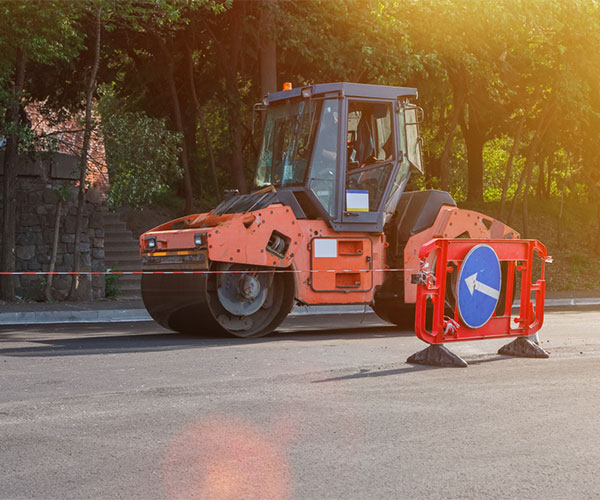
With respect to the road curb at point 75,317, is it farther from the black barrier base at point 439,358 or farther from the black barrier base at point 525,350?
the black barrier base at point 439,358

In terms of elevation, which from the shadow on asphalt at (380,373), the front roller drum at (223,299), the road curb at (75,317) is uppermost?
the front roller drum at (223,299)

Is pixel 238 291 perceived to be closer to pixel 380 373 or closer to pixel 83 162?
pixel 380 373

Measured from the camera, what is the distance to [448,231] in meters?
15.3

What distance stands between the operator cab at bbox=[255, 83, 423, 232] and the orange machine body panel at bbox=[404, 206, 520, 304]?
2.00ft

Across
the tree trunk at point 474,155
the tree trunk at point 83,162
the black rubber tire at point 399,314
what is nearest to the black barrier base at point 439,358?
the black rubber tire at point 399,314

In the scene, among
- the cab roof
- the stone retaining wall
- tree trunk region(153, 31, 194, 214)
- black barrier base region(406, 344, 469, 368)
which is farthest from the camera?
tree trunk region(153, 31, 194, 214)

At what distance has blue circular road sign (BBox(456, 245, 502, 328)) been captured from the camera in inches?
417

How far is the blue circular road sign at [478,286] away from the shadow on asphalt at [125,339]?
311 centimetres

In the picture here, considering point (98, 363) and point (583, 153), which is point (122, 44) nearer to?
point (583, 153)

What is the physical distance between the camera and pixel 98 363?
10.4 meters

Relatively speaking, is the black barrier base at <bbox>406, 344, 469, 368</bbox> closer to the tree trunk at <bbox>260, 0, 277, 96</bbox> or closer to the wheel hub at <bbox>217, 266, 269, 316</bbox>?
the wheel hub at <bbox>217, 266, 269, 316</bbox>

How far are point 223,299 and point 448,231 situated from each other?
12.3 ft

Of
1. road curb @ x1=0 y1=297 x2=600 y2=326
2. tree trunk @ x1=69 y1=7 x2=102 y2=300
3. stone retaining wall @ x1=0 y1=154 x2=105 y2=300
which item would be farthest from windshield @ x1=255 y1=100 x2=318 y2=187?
stone retaining wall @ x1=0 y1=154 x2=105 y2=300

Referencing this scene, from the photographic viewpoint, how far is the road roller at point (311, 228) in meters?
13.5
